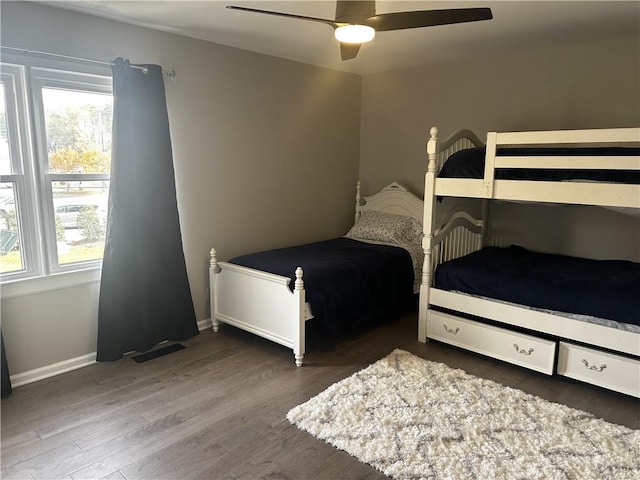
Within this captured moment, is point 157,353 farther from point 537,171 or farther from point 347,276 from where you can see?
point 537,171

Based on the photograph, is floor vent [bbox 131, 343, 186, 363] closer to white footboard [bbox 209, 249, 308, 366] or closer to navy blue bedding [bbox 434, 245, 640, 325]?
white footboard [bbox 209, 249, 308, 366]

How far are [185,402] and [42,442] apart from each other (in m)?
0.72

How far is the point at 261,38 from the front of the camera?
3494mm

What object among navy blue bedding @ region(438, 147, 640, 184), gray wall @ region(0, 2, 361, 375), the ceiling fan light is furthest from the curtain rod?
navy blue bedding @ region(438, 147, 640, 184)

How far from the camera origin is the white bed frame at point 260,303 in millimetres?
3121

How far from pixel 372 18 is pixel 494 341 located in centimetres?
224

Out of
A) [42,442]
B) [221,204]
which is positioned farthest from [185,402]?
[221,204]

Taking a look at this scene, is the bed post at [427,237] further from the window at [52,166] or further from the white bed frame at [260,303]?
the window at [52,166]

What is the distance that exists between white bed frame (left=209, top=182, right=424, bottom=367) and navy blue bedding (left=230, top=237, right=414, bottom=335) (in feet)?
0.32

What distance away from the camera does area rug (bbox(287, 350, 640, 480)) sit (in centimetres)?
207

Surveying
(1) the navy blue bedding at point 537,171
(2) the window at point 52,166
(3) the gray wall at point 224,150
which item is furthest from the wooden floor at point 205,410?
(1) the navy blue bedding at point 537,171

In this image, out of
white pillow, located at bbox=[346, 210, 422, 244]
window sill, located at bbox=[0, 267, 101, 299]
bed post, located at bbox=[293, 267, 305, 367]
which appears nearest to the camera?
window sill, located at bbox=[0, 267, 101, 299]

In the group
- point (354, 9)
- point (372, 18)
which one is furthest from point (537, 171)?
point (354, 9)

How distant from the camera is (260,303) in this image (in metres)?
3.38
